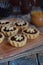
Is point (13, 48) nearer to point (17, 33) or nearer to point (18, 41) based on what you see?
point (18, 41)

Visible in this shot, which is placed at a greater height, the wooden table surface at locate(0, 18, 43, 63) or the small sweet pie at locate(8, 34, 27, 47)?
the small sweet pie at locate(8, 34, 27, 47)

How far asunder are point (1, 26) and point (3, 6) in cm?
22

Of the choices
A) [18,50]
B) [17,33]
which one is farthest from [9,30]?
[18,50]

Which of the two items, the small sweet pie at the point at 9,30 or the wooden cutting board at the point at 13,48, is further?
the small sweet pie at the point at 9,30

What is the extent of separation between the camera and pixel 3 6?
1.04 m

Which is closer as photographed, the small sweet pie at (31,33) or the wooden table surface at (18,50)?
the wooden table surface at (18,50)

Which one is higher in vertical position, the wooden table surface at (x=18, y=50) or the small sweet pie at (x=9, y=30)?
the small sweet pie at (x=9, y=30)

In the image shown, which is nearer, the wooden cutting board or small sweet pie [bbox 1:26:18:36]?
the wooden cutting board

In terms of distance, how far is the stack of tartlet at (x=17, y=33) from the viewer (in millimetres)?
711

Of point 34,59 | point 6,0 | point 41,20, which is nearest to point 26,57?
point 34,59

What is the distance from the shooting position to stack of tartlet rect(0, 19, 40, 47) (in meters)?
0.71

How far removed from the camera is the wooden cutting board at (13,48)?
664mm

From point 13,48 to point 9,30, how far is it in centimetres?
13

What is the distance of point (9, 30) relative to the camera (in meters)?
0.80
